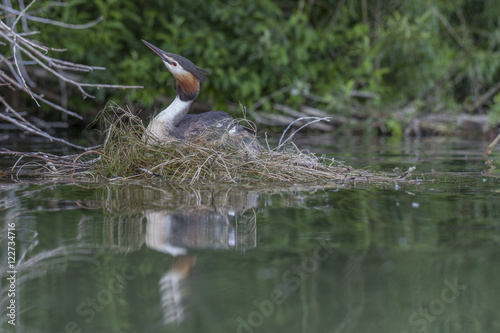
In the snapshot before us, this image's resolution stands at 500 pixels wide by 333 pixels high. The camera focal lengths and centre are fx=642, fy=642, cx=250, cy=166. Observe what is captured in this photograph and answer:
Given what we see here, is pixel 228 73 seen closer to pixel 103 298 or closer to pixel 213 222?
pixel 213 222

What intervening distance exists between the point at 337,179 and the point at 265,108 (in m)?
6.78

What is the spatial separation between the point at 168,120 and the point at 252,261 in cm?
326

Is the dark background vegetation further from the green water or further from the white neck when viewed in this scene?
the green water

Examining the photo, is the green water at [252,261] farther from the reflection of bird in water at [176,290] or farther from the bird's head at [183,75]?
the bird's head at [183,75]

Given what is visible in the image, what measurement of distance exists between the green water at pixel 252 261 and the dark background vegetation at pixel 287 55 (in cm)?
745

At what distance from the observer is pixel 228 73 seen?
39.0ft

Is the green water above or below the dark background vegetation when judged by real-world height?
below

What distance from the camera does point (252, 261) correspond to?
99.8 inches

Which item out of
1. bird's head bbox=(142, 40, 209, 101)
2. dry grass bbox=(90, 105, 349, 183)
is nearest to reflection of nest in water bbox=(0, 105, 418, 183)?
dry grass bbox=(90, 105, 349, 183)

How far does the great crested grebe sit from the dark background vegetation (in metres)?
5.29

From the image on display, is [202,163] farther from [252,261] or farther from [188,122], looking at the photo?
[252,261]

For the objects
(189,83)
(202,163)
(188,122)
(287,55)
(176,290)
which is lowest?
(176,290)

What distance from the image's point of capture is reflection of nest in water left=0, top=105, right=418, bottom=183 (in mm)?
4832

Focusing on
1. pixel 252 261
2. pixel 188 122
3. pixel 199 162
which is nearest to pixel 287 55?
pixel 188 122
